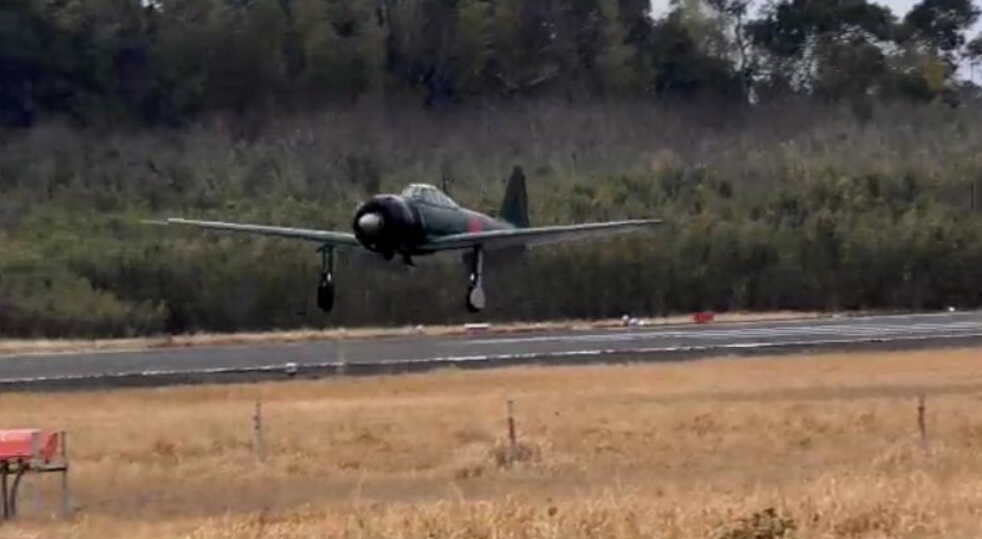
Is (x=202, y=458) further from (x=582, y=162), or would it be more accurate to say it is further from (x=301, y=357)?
(x=582, y=162)

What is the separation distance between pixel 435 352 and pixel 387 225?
9.08 metres

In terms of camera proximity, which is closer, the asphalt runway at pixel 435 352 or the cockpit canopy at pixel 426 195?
the cockpit canopy at pixel 426 195

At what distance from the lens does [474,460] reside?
32094 millimetres

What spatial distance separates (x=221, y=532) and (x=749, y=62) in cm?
9350

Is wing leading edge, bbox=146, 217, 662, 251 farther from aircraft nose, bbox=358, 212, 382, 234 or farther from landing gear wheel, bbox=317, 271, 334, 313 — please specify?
aircraft nose, bbox=358, 212, 382, 234

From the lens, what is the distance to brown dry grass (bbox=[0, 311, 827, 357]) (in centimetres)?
5891

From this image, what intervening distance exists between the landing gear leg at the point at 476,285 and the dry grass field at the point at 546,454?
1.80 m

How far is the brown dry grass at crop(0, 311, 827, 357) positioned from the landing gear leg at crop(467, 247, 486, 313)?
14.3 metres

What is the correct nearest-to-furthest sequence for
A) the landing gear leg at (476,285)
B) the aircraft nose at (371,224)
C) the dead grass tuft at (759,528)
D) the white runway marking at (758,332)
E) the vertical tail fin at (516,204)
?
the dead grass tuft at (759,528), the aircraft nose at (371,224), the landing gear leg at (476,285), the vertical tail fin at (516,204), the white runway marking at (758,332)

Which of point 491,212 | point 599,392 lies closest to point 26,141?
point 491,212

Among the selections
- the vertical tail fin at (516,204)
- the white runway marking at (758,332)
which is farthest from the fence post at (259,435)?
the white runway marking at (758,332)

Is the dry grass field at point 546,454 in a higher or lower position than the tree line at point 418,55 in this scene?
lower

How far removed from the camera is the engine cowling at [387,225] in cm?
4247

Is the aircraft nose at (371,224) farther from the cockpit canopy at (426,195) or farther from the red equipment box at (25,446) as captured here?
the red equipment box at (25,446)
